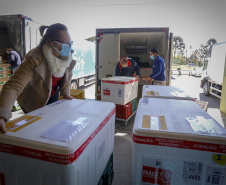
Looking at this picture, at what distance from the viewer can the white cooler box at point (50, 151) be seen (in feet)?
2.95

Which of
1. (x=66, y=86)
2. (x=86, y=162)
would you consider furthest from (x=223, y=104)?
(x=86, y=162)

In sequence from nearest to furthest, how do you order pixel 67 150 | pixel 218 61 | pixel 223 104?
pixel 67 150, pixel 223 104, pixel 218 61

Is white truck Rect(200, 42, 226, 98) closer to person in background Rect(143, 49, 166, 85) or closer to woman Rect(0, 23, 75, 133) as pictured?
person in background Rect(143, 49, 166, 85)

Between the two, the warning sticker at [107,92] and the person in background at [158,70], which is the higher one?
the person in background at [158,70]

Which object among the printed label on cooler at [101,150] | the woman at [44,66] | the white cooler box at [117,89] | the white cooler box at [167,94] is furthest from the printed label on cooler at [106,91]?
the printed label on cooler at [101,150]

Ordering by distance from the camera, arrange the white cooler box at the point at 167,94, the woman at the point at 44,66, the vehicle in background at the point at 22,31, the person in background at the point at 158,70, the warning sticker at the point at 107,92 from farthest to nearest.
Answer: the vehicle in background at the point at 22,31 → the person in background at the point at 158,70 → the warning sticker at the point at 107,92 → the white cooler box at the point at 167,94 → the woman at the point at 44,66

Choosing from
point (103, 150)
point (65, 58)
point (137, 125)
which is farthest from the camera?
point (65, 58)

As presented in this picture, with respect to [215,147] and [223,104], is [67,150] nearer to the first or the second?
[215,147]

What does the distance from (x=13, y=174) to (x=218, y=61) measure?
8.97 metres

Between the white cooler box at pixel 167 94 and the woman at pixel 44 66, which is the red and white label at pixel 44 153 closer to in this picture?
the woman at pixel 44 66

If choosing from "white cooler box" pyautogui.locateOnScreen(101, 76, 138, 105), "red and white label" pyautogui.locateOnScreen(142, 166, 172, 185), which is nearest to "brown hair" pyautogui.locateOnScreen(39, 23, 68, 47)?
"red and white label" pyautogui.locateOnScreen(142, 166, 172, 185)

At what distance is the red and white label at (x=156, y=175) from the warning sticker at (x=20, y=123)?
2.75 ft

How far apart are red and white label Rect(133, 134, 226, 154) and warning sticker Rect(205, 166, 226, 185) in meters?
0.11

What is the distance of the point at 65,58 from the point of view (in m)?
1.97
